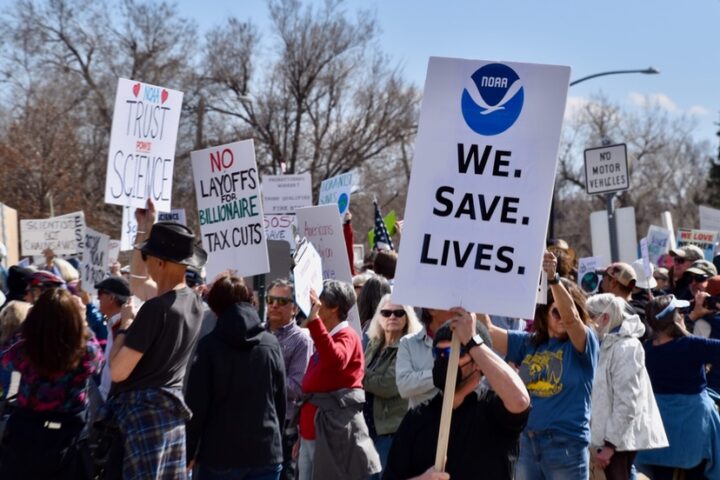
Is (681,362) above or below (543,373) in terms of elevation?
below

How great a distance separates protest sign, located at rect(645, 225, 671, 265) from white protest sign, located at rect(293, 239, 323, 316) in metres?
11.3

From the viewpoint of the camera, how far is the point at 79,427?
6160mm

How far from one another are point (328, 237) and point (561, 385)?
10.5 feet

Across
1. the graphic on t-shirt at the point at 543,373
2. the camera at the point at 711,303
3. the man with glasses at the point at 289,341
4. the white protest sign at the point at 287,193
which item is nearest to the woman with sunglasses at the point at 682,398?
the camera at the point at 711,303

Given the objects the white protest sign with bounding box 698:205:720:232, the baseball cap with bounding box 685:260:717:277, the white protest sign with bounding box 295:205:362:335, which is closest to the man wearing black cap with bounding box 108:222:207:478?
the white protest sign with bounding box 295:205:362:335

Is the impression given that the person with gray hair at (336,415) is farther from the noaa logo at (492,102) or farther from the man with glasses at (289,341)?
the noaa logo at (492,102)

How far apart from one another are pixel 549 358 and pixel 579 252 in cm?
6570

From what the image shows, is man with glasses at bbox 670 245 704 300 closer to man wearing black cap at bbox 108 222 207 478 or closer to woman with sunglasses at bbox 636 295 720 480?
woman with sunglasses at bbox 636 295 720 480

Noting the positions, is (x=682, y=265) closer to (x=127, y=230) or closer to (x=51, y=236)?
(x=127, y=230)

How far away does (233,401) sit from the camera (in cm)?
655

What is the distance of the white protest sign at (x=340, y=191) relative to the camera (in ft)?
43.8

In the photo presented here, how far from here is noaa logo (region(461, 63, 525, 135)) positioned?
15.0 ft

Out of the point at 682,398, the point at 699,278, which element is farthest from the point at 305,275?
the point at 699,278

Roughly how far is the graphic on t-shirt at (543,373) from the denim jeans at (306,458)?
58.6 inches
